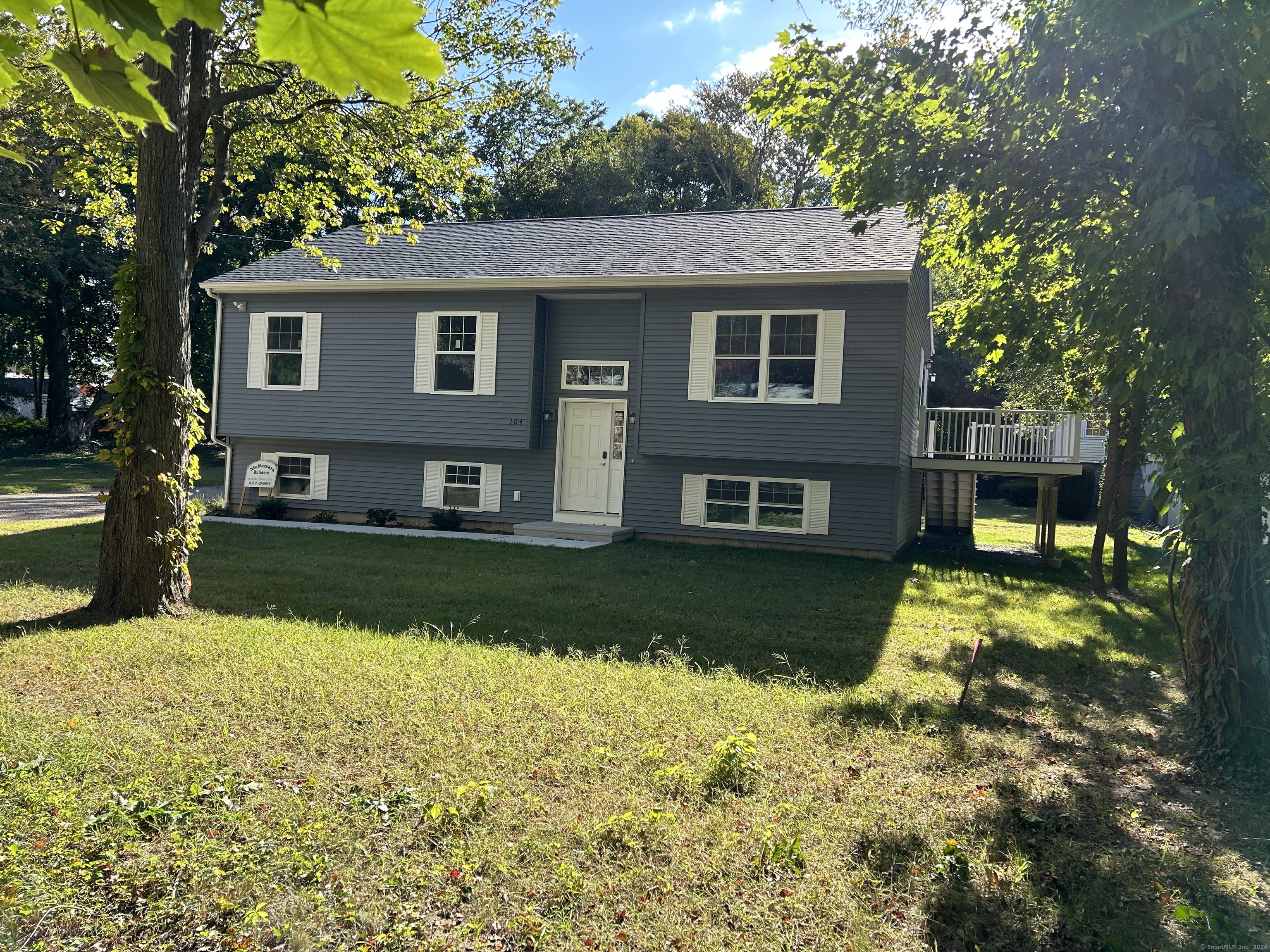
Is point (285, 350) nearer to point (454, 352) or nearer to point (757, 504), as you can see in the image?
point (454, 352)

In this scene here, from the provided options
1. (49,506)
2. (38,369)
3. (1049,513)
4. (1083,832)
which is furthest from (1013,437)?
(38,369)

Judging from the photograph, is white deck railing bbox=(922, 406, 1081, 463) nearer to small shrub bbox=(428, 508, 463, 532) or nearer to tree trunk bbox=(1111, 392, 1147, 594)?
tree trunk bbox=(1111, 392, 1147, 594)

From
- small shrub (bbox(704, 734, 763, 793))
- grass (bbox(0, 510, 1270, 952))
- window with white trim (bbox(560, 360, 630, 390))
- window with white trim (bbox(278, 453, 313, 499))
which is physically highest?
window with white trim (bbox(560, 360, 630, 390))

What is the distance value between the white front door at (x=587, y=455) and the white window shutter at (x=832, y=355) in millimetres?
3584

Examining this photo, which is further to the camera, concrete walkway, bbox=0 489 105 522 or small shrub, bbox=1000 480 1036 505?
small shrub, bbox=1000 480 1036 505

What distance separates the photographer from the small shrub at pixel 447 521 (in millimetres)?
14367

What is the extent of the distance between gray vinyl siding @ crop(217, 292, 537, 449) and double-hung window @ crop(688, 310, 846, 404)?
2896 mm

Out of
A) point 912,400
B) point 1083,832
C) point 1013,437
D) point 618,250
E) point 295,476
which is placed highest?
point 618,250

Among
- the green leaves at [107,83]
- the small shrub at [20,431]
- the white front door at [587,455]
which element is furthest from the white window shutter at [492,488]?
the small shrub at [20,431]

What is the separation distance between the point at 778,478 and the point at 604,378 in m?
3.32

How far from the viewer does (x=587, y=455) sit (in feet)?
47.2

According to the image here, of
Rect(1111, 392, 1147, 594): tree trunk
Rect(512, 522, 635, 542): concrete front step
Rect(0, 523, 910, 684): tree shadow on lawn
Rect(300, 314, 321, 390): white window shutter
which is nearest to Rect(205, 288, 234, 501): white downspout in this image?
Rect(300, 314, 321, 390): white window shutter

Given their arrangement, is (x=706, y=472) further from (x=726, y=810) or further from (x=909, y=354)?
(x=726, y=810)

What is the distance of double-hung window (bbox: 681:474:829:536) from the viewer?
13180 mm
